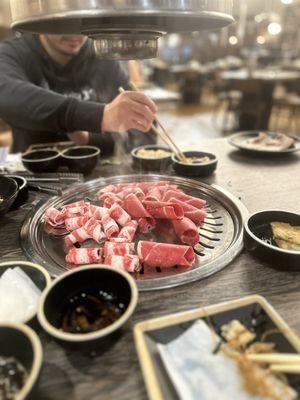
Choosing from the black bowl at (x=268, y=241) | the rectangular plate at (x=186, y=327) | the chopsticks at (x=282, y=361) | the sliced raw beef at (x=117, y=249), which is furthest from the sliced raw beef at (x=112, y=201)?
the chopsticks at (x=282, y=361)

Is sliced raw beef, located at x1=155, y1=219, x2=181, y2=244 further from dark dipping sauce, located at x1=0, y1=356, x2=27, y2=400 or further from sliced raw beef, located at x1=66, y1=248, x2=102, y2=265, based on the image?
dark dipping sauce, located at x1=0, y1=356, x2=27, y2=400

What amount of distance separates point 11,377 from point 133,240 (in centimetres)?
77

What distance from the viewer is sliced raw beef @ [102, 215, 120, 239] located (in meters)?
1.46

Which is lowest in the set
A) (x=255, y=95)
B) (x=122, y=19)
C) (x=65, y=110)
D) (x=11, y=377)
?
(x=255, y=95)

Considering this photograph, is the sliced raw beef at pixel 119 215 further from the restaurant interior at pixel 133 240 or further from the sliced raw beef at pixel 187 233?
the sliced raw beef at pixel 187 233

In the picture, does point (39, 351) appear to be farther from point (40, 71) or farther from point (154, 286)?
point (40, 71)

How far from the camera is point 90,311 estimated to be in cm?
97

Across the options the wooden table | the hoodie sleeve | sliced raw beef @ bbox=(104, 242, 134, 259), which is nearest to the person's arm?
the hoodie sleeve

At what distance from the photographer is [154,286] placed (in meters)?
1.12

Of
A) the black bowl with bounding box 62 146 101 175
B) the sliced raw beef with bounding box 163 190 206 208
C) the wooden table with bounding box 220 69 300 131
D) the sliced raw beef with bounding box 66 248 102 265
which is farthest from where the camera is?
the wooden table with bounding box 220 69 300 131

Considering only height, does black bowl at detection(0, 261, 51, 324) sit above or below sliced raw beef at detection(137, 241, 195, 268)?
above

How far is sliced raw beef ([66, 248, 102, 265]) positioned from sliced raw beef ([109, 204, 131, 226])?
267 millimetres

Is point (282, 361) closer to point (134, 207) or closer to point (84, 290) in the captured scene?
point (84, 290)

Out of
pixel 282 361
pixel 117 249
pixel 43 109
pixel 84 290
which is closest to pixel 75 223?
pixel 117 249
